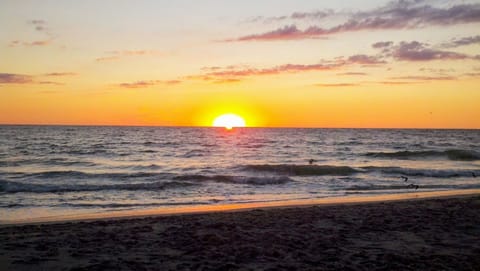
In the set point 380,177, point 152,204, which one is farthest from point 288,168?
point 152,204

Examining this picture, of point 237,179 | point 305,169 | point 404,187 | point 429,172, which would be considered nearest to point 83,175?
point 237,179

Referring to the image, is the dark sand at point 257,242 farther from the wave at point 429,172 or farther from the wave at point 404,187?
the wave at point 429,172

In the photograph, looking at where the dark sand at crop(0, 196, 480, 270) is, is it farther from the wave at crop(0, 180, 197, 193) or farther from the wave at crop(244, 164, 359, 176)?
the wave at crop(244, 164, 359, 176)

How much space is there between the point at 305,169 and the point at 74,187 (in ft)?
55.8

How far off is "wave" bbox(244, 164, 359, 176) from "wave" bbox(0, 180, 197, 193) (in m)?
10.6

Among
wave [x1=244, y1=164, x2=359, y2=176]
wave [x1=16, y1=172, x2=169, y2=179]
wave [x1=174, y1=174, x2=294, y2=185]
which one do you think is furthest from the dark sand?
wave [x1=244, y1=164, x2=359, y2=176]

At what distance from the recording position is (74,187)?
21.7m

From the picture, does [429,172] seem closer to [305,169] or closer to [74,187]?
[305,169]

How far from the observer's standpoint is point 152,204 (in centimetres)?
1675

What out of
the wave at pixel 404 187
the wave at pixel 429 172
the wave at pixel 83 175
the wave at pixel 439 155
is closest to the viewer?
the wave at pixel 404 187

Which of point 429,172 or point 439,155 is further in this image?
point 439,155

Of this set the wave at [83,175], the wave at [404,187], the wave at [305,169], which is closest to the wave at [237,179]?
the wave at [83,175]

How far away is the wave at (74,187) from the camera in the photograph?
20352mm

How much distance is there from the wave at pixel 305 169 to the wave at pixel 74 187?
1061 centimetres
